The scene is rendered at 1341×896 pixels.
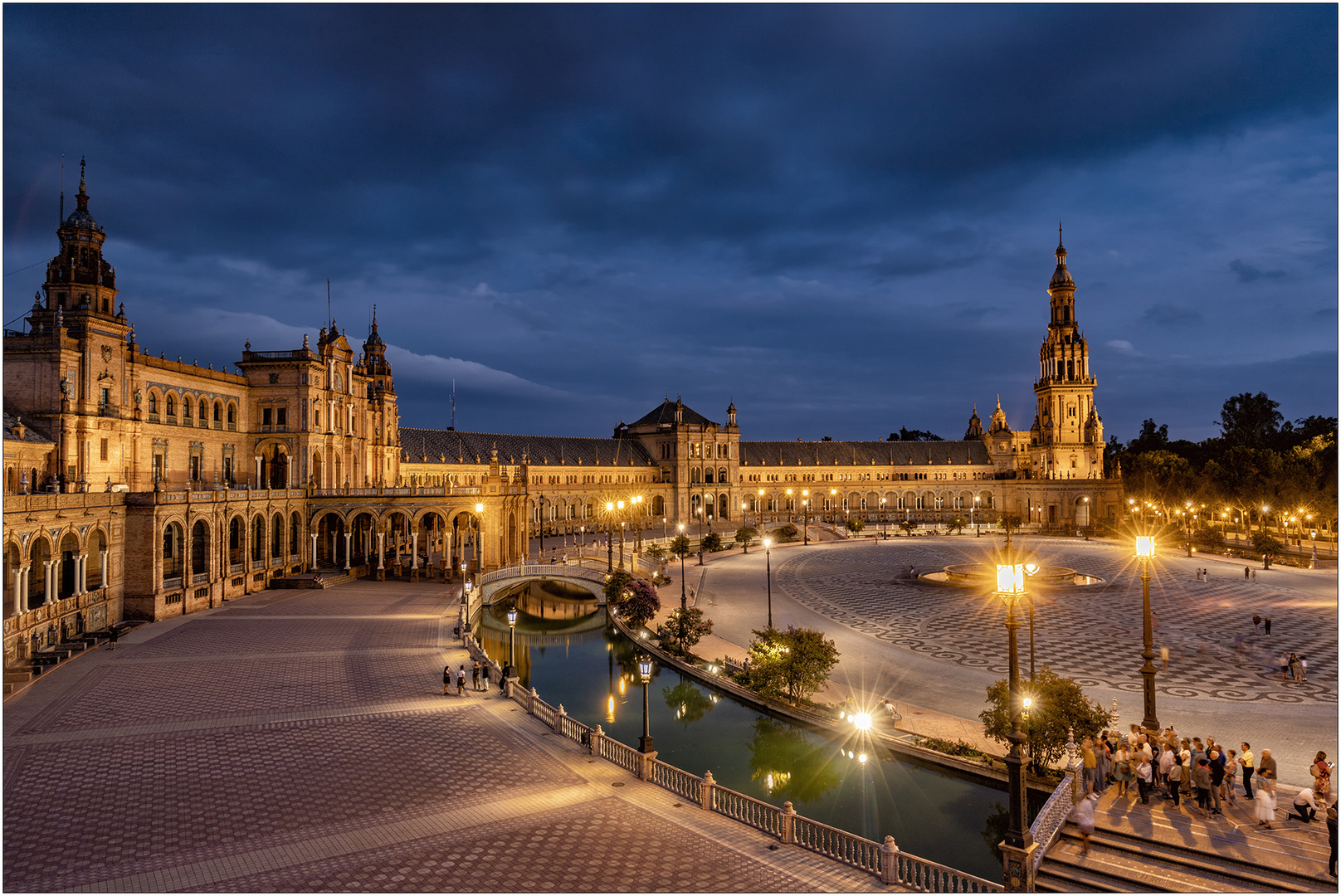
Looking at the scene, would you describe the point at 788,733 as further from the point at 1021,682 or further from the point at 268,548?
the point at 268,548

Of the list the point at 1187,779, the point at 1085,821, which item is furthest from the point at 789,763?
the point at 1187,779

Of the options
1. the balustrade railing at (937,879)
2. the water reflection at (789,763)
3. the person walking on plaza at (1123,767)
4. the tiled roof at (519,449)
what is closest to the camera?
the balustrade railing at (937,879)

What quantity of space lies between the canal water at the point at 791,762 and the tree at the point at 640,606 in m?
2.16

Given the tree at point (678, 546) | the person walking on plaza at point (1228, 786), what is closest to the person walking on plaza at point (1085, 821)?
the person walking on plaza at point (1228, 786)

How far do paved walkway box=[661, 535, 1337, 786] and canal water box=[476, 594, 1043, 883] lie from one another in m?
3.61

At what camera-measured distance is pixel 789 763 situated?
25531 millimetres

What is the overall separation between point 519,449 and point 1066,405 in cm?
8624

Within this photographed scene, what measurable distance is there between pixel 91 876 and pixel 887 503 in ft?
389

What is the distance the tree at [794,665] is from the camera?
92.1 feet

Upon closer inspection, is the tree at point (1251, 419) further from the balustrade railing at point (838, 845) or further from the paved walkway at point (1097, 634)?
the balustrade railing at point (838, 845)

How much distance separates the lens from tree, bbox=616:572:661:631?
42.3 meters

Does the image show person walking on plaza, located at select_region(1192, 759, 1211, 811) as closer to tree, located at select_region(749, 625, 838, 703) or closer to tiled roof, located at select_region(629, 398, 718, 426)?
tree, located at select_region(749, 625, 838, 703)

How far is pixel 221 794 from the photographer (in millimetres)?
17969

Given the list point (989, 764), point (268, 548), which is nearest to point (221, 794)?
point (989, 764)
